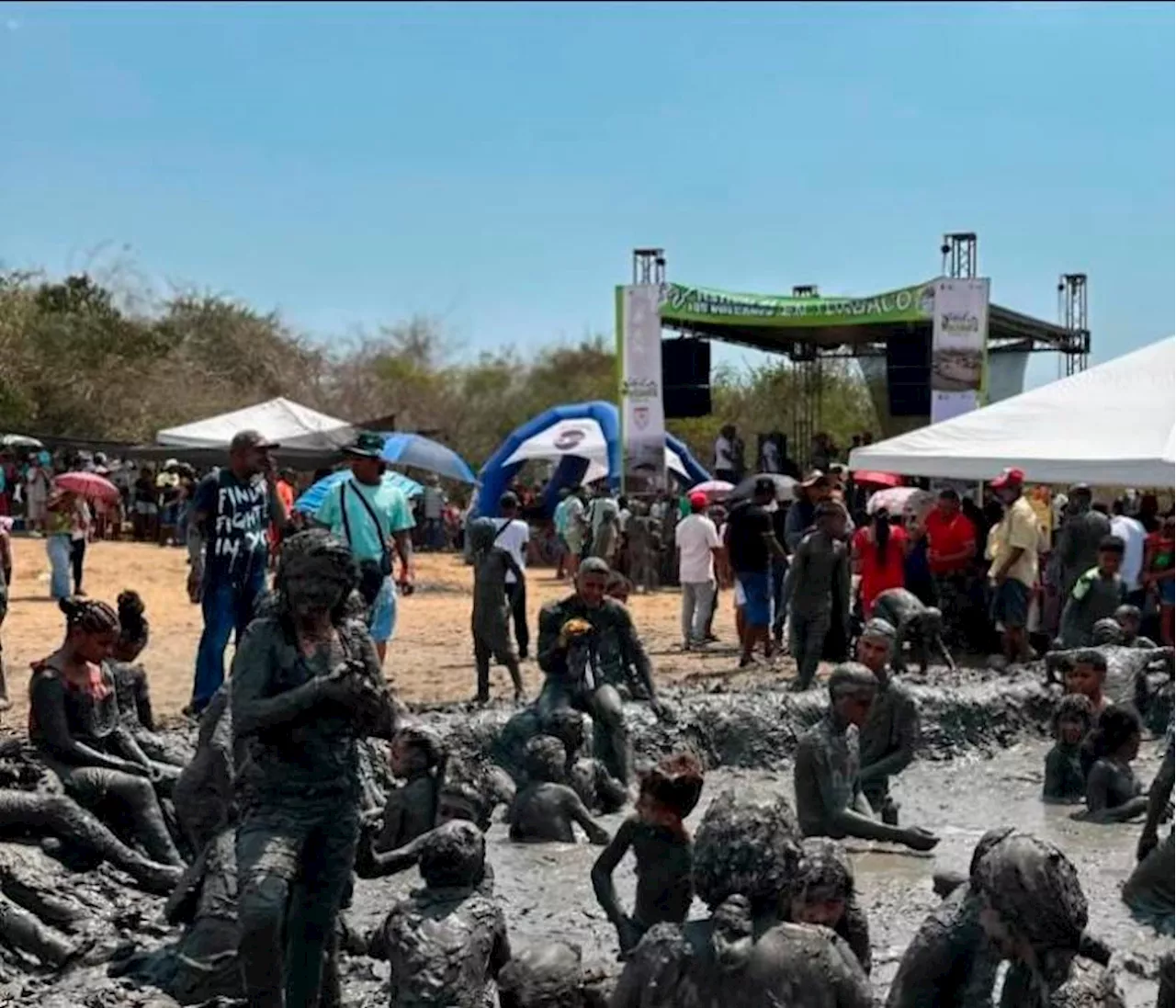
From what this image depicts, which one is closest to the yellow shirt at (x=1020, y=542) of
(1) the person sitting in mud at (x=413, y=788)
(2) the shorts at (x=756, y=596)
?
(2) the shorts at (x=756, y=596)

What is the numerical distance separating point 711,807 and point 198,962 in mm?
3197

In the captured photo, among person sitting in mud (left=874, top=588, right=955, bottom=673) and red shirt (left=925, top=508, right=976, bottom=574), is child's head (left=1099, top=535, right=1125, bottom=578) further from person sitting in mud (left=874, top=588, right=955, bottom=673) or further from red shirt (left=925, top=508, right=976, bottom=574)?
red shirt (left=925, top=508, right=976, bottom=574)

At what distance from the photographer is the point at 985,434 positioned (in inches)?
451

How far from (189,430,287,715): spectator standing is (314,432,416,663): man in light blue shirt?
0.40m

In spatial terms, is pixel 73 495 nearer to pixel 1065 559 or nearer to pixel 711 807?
pixel 1065 559

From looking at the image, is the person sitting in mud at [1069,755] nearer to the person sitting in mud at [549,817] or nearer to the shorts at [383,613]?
the person sitting in mud at [549,817]

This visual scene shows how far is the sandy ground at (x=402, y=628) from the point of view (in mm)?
12758

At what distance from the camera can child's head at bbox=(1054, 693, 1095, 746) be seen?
8555 mm

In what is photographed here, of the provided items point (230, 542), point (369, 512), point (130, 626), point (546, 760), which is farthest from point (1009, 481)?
point (130, 626)

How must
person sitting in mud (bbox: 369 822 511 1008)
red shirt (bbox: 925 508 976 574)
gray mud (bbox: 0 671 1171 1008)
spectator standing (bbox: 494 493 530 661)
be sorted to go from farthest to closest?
red shirt (bbox: 925 508 976 574)
spectator standing (bbox: 494 493 530 661)
gray mud (bbox: 0 671 1171 1008)
person sitting in mud (bbox: 369 822 511 1008)

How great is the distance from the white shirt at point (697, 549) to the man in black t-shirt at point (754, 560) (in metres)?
0.80

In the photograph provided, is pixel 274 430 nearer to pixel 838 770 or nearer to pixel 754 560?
pixel 754 560

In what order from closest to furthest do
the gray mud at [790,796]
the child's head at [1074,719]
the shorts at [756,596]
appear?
the gray mud at [790,796]
the child's head at [1074,719]
the shorts at [756,596]

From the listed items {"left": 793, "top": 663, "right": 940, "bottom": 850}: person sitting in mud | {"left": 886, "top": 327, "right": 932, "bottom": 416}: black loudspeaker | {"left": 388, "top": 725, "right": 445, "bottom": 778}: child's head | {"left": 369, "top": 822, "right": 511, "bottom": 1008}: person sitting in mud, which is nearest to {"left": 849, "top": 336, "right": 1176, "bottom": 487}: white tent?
{"left": 793, "top": 663, "right": 940, "bottom": 850}: person sitting in mud
